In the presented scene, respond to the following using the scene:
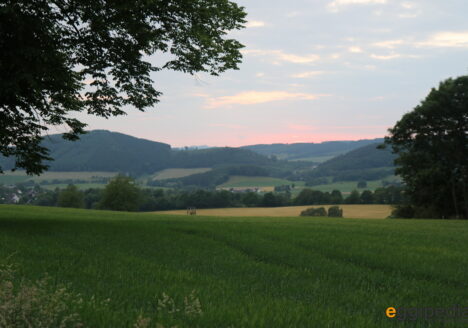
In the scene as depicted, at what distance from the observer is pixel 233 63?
19109 mm

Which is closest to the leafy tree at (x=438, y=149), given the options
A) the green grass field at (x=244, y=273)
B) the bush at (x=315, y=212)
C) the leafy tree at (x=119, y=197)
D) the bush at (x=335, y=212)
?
the green grass field at (x=244, y=273)

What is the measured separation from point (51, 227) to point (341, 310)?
14512mm

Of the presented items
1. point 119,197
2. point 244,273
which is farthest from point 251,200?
point 244,273

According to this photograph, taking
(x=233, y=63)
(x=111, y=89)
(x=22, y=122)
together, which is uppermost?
(x=233, y=63)

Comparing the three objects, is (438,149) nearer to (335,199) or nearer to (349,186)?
(335,199)

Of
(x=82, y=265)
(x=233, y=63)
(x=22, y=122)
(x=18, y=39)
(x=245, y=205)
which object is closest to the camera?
A: (x=82, y=265)

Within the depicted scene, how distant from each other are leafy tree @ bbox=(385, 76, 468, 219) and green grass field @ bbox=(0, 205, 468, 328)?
30.5 metres

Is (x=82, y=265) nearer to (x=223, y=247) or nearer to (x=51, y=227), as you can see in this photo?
(x=223, y=247)

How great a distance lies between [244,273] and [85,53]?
43.2 ft

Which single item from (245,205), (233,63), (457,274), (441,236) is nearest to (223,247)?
(457,274)

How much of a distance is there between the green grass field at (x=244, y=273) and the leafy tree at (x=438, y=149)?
99.9 ft

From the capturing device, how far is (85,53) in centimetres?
1772

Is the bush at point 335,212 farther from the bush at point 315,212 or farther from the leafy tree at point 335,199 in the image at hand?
the leafy tree at point 335,199

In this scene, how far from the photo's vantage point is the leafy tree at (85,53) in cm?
1435
